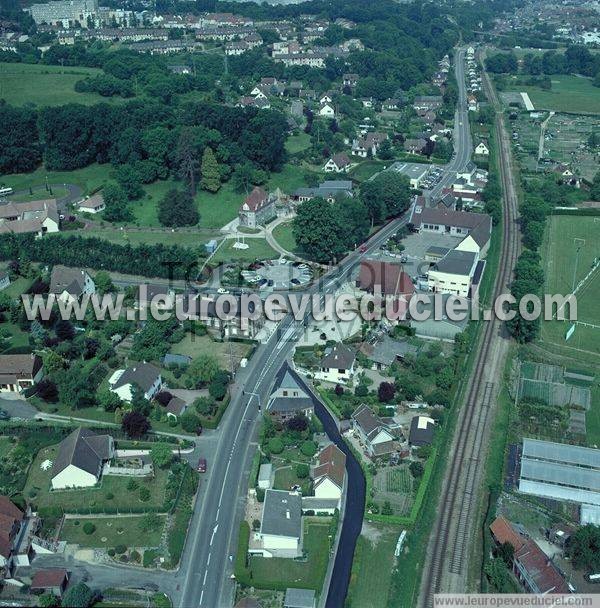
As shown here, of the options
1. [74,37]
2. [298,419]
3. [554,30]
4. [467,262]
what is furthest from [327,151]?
[554,30]

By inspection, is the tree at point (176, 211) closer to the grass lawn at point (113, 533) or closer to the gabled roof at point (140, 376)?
the gabled roof at point (140, 376)

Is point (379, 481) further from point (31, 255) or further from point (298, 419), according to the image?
point (31, 255)

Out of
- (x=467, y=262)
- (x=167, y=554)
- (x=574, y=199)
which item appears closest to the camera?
(x=167, y=554)

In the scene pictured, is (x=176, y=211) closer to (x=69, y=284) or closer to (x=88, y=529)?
(x=69, y=284)

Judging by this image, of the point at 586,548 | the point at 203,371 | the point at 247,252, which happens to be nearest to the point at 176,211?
the point at 247,252

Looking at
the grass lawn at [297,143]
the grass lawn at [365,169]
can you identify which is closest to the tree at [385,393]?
the grass lawn at [365,169]

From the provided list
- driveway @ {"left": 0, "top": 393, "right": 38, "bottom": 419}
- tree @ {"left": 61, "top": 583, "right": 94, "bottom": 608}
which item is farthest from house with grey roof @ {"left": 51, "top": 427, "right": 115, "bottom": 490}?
tree @ {"left": 61, "top": 583, "right": 94, "bottom": 608}

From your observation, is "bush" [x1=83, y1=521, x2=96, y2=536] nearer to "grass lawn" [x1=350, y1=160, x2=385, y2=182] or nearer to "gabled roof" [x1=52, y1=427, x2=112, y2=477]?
"gabled roof" [x1=52, y1=427, x2=112, y2=477]
